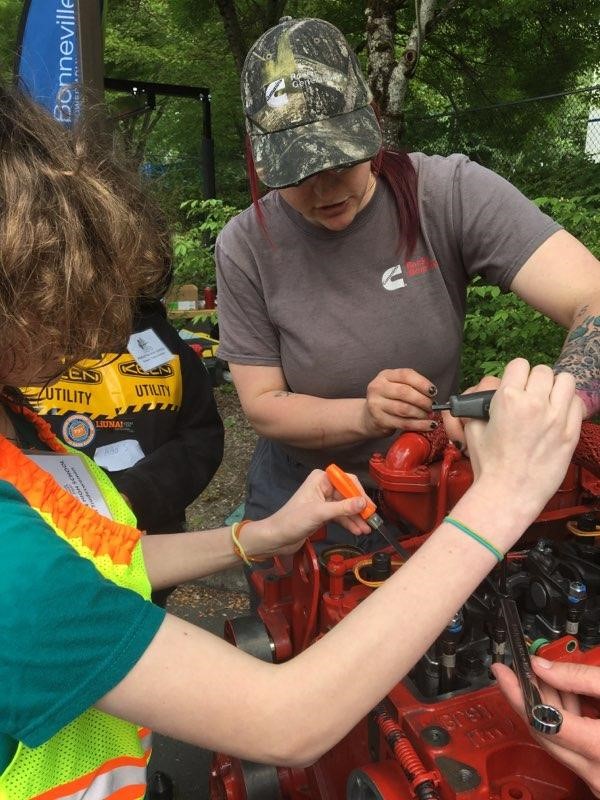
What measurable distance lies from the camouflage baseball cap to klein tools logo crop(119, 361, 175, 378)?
0.86 m

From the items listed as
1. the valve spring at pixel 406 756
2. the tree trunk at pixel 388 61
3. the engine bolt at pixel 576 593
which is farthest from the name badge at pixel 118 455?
the tree trunk at pixel 388 61

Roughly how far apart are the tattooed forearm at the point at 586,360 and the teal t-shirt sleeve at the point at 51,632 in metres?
0.99

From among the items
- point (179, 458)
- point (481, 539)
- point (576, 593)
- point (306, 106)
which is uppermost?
point (306, 106)

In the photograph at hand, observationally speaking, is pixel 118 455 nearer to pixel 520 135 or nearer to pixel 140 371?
pixel 140 371

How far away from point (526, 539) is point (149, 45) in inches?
521

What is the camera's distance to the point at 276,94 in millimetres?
1634

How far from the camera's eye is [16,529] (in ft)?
2.87

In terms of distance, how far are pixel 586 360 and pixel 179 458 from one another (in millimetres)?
1326

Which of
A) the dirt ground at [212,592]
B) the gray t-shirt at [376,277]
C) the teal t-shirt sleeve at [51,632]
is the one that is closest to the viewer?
the teal t-shirt sleeve at [51,632]

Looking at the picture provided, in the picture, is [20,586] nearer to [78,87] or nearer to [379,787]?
[379,787]

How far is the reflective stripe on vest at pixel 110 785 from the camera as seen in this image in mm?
1055

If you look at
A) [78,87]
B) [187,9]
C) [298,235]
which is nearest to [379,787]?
[298,235]

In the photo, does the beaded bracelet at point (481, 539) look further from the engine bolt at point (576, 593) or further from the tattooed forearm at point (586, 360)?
the tattooed forearm at point (586, 360)

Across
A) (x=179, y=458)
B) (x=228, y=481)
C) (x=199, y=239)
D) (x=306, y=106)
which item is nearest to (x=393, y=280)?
(x=306, y=106)
